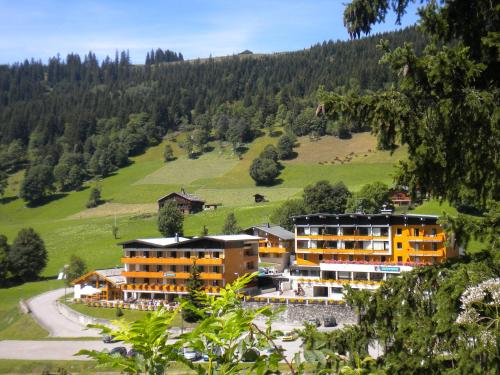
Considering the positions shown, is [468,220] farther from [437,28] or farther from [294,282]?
[294,282]

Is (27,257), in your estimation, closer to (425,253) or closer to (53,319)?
(53,319)

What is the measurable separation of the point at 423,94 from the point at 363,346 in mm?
4879

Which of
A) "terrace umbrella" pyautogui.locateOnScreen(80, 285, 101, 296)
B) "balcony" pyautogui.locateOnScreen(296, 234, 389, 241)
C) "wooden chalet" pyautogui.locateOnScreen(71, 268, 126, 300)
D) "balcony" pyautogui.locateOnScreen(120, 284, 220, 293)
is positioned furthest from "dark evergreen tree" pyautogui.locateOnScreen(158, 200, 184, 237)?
"balcony" pyautogui.locateOnScreen(296, 234, 389, 241)

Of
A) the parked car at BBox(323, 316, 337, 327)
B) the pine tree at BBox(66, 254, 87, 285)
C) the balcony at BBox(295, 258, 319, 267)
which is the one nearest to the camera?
the parked car at BBox(323, 316, 337, 327)

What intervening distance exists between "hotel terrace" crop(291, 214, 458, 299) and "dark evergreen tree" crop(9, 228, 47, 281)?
4119 cm

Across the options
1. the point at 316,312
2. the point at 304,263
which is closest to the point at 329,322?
the point at 316,312

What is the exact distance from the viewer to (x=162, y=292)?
7069 centimetres

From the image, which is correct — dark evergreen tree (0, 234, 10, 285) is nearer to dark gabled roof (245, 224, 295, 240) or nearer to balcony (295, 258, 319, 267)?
dark gabled roof (245, 224, 295, 240)

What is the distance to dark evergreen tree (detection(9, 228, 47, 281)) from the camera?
8800cm

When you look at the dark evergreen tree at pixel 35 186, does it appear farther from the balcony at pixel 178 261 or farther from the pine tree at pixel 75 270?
the balcony at pixel 178 261

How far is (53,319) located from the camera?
6562 centimetres

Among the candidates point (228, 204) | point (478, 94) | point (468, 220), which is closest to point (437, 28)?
point (478, 94)

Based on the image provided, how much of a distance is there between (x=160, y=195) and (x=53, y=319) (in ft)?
275

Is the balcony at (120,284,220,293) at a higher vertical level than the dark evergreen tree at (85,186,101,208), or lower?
lower
